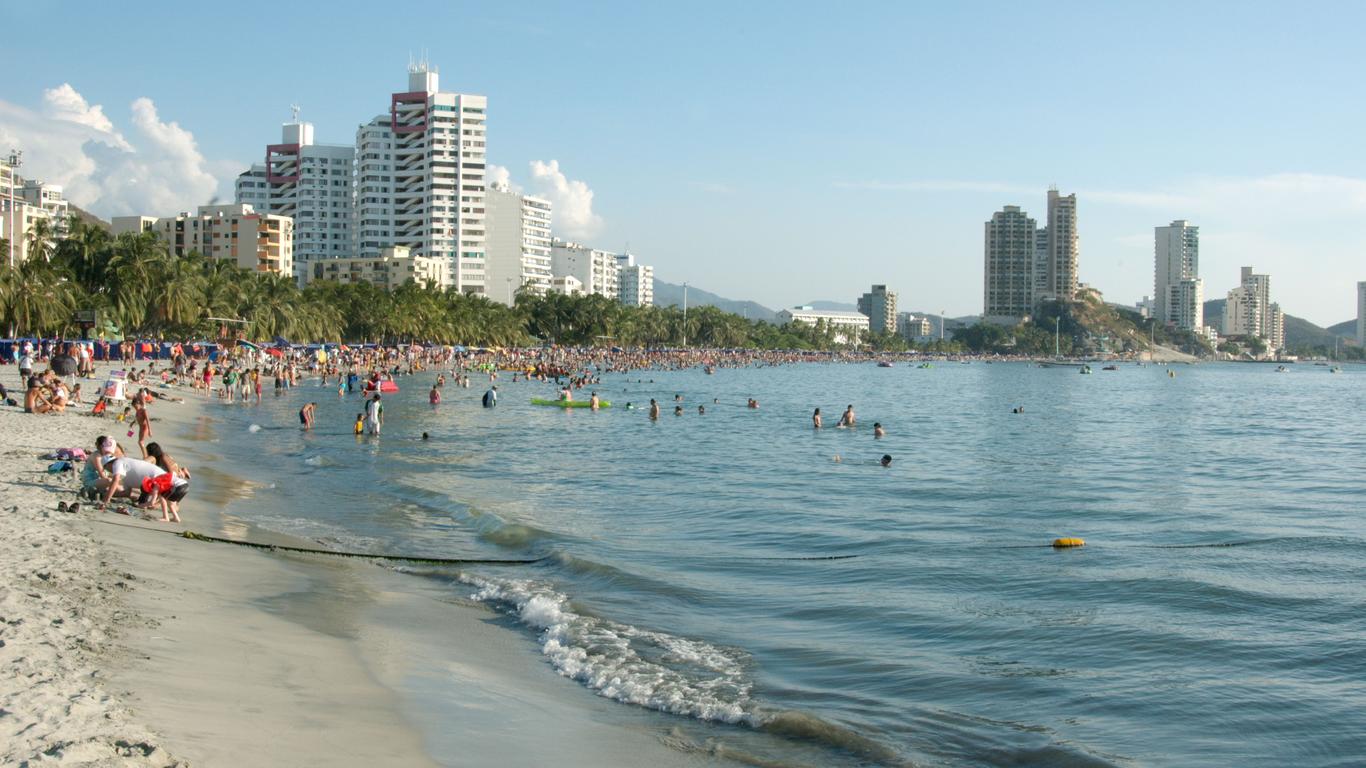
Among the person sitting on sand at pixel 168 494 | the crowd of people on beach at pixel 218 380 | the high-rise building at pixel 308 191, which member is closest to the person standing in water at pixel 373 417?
the crowd of people on beach at pixel 218 380

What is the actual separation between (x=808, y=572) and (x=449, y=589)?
5086 mm

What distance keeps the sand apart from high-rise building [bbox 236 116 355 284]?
156462mm

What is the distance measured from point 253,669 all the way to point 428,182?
15751cm

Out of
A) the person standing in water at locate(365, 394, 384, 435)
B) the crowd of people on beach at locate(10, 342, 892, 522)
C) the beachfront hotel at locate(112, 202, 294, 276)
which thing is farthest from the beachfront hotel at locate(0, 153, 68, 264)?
the person standing in water at locate(365, 394, 384, 435)

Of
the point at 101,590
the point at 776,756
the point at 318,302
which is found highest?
the point at 318,302

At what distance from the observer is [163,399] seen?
40875 mm

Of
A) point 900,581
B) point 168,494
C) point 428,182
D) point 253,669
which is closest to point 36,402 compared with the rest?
point 168,494

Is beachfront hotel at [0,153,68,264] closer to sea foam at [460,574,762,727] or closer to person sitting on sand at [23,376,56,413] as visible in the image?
person sitting on sand at [23,376,56,413]

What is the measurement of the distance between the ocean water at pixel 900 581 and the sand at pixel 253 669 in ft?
2.25

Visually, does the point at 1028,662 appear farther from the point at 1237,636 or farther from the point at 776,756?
the point at 776,756

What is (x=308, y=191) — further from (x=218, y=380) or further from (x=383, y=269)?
(x=218, y=380)

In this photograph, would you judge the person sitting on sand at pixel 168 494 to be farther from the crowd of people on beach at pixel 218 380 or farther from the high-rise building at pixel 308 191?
the high-rise building at pixel 308 191

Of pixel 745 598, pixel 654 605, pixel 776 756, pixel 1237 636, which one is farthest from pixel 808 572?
pixel 776 756

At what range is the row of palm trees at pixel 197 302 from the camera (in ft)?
194
